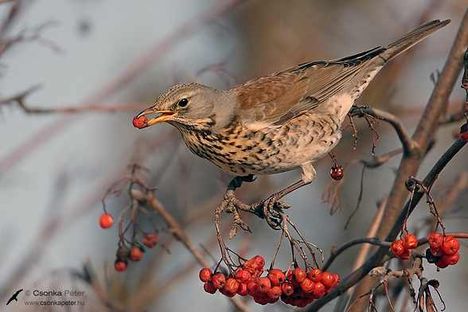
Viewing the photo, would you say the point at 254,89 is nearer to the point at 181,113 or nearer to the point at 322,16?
the point at 181,113

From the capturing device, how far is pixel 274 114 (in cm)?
477

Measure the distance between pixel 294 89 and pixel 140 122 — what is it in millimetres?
1201

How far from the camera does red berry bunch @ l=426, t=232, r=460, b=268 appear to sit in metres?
3.27

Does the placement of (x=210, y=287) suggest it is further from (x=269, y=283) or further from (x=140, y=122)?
(x=140, y=122)

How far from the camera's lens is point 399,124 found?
428 cm

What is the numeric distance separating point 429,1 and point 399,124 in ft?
4.68

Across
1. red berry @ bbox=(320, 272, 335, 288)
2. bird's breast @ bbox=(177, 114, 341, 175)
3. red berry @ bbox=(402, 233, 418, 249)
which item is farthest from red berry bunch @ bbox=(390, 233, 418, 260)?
bird's breast @ bbox=(177, 114, 341, 175)

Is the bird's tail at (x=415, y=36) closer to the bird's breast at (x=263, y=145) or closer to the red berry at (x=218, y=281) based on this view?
the bird's breast at (x=263, y=145)

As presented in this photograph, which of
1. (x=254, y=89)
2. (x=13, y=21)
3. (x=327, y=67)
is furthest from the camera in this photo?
(x=327, y=67)

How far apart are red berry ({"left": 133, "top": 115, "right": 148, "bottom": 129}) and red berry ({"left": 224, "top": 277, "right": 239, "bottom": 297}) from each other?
869mm

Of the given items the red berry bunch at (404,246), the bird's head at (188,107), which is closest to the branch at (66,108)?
the bird's head at (188,107)

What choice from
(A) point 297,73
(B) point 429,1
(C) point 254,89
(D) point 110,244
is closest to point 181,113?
(C) point 254,89

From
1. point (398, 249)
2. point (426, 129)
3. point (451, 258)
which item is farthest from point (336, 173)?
point (451, 258)

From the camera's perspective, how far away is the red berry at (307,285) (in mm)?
3439
